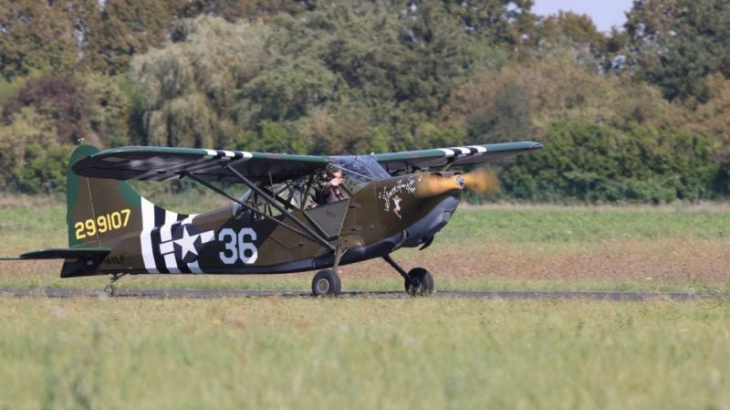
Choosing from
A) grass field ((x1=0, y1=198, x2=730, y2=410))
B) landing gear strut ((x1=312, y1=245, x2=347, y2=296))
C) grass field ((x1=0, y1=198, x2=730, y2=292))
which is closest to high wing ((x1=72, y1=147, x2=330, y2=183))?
landing gear strut ((x1=312, y1=245, x2=347, y2=296))

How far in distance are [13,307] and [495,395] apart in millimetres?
8227

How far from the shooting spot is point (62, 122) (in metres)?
66.9

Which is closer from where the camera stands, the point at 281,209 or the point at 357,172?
the point at 357,172

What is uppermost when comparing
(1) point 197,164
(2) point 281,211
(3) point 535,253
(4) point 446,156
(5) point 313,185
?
(1) point 197,164

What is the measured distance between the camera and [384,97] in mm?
68812

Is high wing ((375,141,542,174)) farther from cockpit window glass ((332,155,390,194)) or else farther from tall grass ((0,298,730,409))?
tall grass ((0,298,730,409))

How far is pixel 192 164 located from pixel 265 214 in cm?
142

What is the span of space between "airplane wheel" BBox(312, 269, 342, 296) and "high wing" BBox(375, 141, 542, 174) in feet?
8.18

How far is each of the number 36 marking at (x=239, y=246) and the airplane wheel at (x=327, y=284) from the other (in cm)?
128

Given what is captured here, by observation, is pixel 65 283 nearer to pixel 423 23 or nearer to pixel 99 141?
pixel 99 141

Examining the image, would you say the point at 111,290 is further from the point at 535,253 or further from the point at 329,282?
the point at 535,253

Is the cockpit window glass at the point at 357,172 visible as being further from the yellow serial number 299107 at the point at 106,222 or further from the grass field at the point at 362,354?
the yellow serial number 299107 at the point at 106,222

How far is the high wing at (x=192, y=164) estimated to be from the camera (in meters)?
16.9

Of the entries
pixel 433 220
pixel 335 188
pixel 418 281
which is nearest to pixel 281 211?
pixel 335 188
